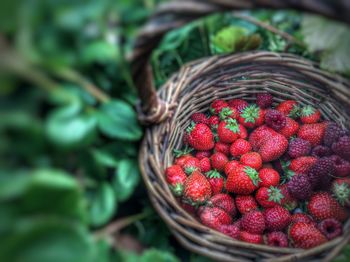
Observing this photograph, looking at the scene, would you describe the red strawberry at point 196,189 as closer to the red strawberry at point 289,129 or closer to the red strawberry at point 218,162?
the red strawberry at point 218,162

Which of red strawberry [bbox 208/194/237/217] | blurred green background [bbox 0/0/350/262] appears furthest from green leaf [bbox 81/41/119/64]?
red strawberry [bbox 208/194/237/217]

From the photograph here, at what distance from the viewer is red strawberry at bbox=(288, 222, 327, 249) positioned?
73cm

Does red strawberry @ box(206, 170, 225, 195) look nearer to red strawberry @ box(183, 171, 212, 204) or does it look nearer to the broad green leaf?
red strawberry @ box(183, 171, 212, 204)

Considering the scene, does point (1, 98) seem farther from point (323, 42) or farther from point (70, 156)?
point (323, 42)

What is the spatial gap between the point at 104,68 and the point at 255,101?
42cm

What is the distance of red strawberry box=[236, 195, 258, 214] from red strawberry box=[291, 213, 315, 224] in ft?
0.24

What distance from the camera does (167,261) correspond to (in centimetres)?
61

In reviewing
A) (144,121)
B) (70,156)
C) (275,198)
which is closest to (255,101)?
(275,198)

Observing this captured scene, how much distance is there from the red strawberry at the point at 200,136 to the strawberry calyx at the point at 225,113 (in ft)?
0.12

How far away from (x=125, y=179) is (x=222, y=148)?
333 millimetres

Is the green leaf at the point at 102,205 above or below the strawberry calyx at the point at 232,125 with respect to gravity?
above

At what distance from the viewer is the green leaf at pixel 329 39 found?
71 centimetres

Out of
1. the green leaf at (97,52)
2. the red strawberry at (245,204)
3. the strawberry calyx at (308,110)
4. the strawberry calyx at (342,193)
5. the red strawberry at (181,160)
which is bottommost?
the red strawberry at (245,204)

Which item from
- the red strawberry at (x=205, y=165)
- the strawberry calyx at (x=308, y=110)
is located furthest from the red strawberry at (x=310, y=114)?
the red strawberry at (x=205, y=165)
